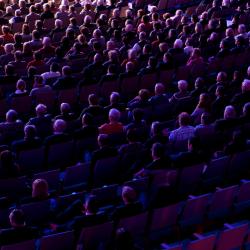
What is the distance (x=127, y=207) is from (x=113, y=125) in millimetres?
3014

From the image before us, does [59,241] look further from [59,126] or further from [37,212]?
[59,126]

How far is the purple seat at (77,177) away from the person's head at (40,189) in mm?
890

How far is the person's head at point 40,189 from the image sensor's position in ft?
29.6

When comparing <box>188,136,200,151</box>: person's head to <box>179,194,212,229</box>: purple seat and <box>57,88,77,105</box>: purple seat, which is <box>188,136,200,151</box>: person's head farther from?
<box>57,88,77,105</box>: purple seat

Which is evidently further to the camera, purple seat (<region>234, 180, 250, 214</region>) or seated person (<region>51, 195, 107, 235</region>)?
purple seat (<region>234, 180, 250, 214</region>)

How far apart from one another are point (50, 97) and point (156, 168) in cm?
380

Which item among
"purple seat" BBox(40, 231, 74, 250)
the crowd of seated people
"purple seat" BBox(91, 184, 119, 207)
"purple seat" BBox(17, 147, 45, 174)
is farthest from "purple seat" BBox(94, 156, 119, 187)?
"purple seat" BBox(40, 231, 74, 250)

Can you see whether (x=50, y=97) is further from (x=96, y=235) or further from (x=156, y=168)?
(x=96, y=235)

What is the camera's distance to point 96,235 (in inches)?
328

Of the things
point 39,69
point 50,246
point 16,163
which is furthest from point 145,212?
point 39,69

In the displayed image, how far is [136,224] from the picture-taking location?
8.69 metres

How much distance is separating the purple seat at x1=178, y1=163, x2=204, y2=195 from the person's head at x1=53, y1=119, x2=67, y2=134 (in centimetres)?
214

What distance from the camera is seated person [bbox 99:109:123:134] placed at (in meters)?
11.5

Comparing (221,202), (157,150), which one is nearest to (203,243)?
(221,202)
